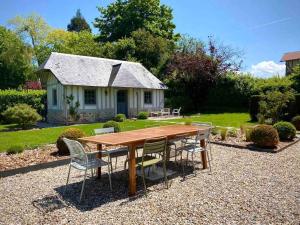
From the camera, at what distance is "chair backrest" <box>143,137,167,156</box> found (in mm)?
4871

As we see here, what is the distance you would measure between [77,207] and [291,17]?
13068mm

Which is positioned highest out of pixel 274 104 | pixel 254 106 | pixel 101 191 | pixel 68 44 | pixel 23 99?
pixel 68 44

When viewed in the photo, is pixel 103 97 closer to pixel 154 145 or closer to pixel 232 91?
pixel 232 91

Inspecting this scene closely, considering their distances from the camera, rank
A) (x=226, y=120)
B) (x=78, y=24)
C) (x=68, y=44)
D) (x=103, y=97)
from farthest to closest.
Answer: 1. (x=78, y=24)
2. (x=68, y=44)
3. (x=103, y=97)
4. (x=226, y=120)

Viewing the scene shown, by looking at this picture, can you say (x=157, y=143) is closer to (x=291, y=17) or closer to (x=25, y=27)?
(x=291, y=17)

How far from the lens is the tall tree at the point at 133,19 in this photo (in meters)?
36.5

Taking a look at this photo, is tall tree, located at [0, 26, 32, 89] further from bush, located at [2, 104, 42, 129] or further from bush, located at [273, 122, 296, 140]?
bush, located at [273, 122, 296, 140]

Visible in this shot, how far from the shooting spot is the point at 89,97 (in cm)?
1828

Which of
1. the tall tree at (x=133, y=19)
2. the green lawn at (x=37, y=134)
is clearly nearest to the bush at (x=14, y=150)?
the green lawn at (x=37, y=134)

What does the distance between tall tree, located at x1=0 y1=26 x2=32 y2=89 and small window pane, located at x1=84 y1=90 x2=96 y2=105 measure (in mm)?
17552

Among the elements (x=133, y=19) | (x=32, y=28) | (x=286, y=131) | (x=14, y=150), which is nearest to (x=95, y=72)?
(x=14, y=150)

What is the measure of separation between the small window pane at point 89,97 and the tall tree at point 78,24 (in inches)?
1646

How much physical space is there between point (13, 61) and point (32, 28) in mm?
10098

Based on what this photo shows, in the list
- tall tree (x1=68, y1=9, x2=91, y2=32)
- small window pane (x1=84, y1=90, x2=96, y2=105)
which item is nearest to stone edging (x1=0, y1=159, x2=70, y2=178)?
small window pane (x1=84, y1=90, x2=96, y2=105)
